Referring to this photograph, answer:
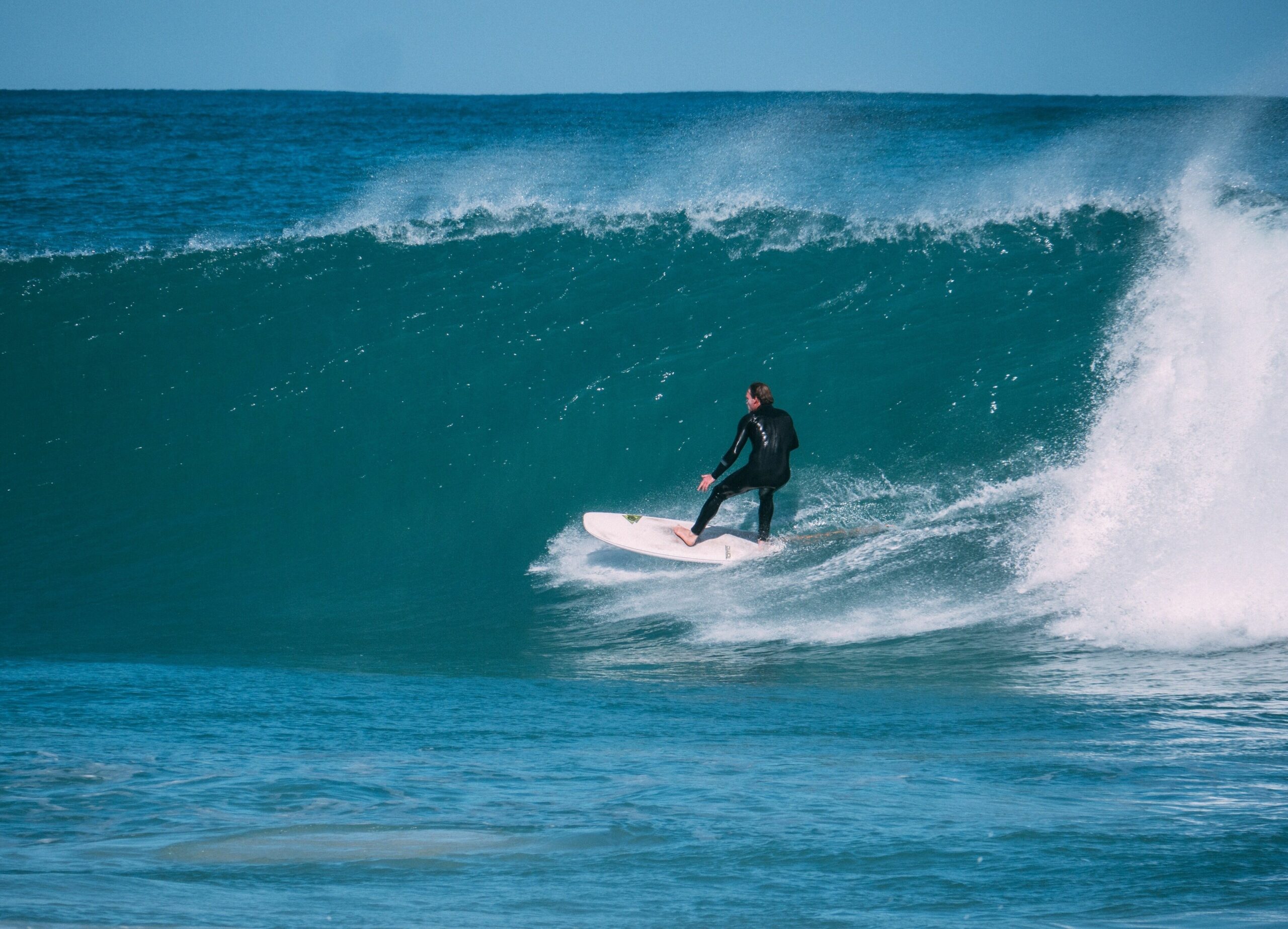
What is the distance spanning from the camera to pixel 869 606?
6.99 meters

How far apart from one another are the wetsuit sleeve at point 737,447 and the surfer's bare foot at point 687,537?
0.51 metres

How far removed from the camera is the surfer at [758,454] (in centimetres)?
788

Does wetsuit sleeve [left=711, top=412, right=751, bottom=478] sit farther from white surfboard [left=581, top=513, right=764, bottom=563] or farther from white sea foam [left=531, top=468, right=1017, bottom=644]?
white sea foam [left=531, top=468, right=1017, bottom=644]

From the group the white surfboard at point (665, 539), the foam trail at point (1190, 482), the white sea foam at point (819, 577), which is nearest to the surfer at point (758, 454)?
the white surfboard at point (665, 539)

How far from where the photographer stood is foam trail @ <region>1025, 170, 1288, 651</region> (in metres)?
6.27

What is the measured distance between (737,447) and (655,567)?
3.67 feet

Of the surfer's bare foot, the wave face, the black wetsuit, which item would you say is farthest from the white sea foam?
the black wetsuit

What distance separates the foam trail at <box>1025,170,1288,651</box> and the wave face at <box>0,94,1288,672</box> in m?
0.03

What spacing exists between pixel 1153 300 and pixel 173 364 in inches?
398

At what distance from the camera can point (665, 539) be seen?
8.19 m

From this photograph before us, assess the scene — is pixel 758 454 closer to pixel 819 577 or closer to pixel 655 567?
pixel 819 577

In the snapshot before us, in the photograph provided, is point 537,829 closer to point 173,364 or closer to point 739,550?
point 739,550

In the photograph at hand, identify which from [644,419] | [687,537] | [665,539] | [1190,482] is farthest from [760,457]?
[1190,482]

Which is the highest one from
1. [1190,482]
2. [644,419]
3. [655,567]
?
[644,419]
